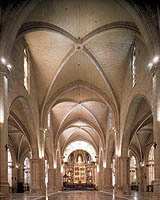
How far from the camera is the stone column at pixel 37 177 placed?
2744 cm

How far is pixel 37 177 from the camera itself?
2775cm

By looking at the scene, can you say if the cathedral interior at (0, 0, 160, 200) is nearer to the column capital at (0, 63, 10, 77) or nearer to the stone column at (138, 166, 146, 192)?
the column capital at (0, 63, 10, 77)

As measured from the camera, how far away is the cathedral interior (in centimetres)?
1555

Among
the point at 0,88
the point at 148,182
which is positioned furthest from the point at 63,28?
the point at 148,182

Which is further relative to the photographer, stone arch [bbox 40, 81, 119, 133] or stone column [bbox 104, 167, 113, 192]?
stone column [bbox 104, 167, 113, 192]

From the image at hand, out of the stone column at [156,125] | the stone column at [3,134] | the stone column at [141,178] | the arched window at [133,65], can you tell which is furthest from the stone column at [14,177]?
the stone column at [156,125]

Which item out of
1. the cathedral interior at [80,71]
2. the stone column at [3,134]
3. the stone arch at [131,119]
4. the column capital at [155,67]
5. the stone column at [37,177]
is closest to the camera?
the stone column at [3,134]

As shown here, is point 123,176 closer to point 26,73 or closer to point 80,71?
point 80,71

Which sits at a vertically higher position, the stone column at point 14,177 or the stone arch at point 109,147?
the stone arch at point 109,147

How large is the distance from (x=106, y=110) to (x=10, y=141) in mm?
14022

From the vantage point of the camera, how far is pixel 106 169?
39.3 m

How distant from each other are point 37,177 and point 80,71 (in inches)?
426

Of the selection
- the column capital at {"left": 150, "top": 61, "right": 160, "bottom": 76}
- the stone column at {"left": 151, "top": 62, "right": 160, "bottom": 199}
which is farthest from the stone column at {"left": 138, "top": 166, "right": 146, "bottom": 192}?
the column capital at {"left": 150, "top": 61, "right": 160, "bottom": 76}

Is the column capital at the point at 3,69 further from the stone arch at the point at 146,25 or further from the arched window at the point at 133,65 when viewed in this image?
the arched window at the point at 133,65
